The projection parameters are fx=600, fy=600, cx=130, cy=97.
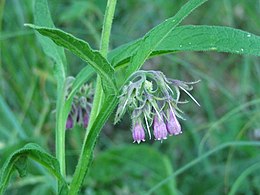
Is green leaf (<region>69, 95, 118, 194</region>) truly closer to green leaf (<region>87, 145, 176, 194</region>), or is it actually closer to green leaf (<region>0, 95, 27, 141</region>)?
green leaf (<region>87, 145, 176, 194</region>)

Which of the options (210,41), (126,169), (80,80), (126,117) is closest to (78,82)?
(80,80)

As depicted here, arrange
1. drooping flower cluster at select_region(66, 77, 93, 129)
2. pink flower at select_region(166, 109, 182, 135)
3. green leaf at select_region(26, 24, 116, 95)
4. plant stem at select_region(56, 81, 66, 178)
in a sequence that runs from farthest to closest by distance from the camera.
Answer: drooping flower cluster at select_region(66, 77, 93, 129) → plant stem at select_region(56, 81, 66, 178) → pink flower at select_region(166, 109, 182, 135) → green leaf at select_region(26, 24, 116, 95)

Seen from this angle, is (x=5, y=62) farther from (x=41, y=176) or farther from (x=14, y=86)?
(x=41, y=176)

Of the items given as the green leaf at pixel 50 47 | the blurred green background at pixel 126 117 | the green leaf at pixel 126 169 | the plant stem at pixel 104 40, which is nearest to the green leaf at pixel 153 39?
the plant stem at pixel 104 40

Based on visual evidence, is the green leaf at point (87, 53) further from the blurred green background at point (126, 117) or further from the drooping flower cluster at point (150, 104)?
the blurred green background at point (126, 117)

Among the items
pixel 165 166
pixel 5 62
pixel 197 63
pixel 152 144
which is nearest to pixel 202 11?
pixel 197 63

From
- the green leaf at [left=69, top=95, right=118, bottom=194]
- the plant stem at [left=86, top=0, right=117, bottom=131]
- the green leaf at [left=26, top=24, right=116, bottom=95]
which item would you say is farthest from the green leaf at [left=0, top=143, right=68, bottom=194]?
the green leaf at [left=26, top=24, right=116, bottom=95]

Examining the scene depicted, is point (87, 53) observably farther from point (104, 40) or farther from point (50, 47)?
point (50, 47)
